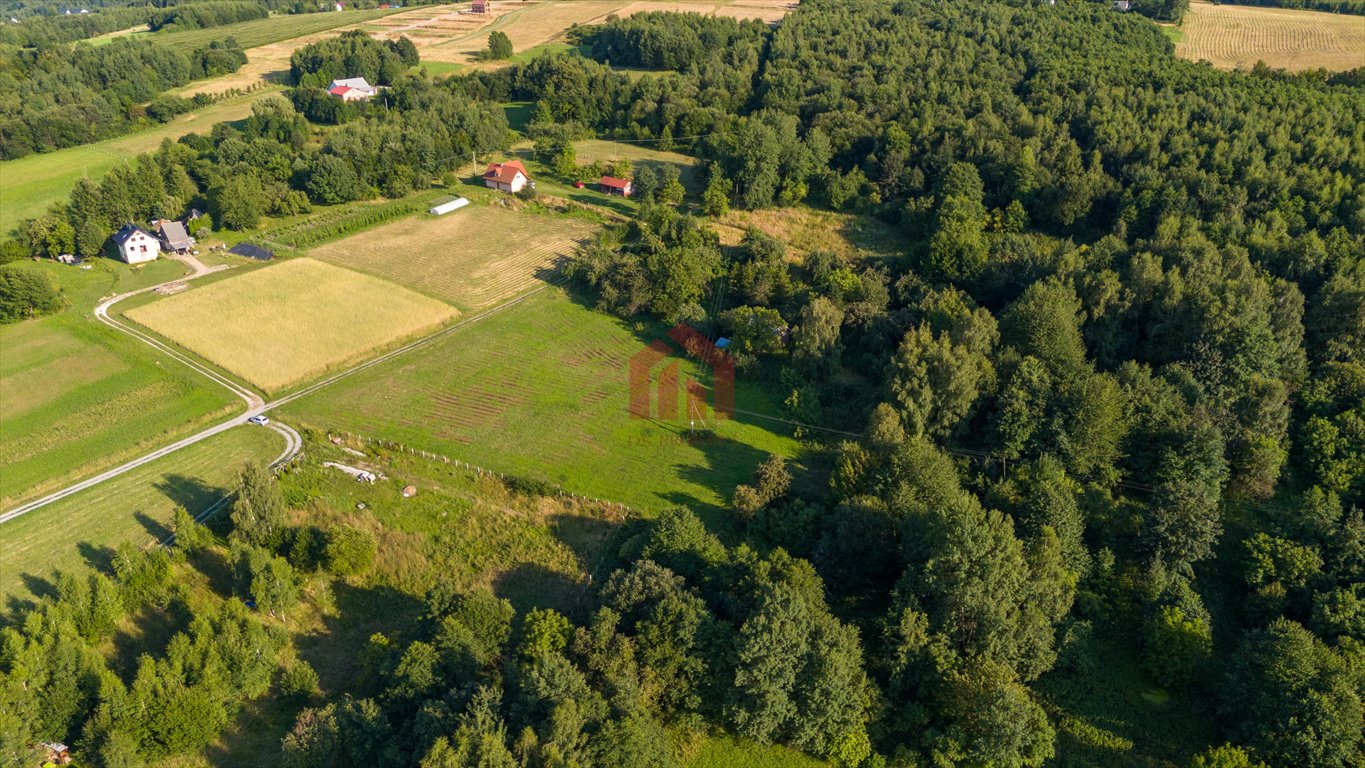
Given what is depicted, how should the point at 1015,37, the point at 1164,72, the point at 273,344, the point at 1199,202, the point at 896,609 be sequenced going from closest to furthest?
the point at 896,609, the point at 273,344, the point at 1199,202, the point at 1164,72, the point at 1015,37

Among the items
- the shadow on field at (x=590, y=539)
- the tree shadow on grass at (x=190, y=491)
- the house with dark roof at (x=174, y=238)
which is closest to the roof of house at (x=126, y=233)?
the house with dark roof at (x=174, y=238)

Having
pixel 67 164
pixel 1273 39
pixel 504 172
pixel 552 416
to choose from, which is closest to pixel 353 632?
pixel 552 416

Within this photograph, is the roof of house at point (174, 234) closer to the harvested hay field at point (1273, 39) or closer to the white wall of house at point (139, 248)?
the white wall of house at point (139, 248)

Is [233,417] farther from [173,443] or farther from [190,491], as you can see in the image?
[190,491]

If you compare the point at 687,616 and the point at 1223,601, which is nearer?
the point at 687,616

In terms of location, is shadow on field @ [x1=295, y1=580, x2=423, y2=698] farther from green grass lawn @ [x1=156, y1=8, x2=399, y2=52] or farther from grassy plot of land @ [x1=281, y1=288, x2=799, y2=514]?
green grass lawn @ [x1=156, y1=8, x2=399, y2=52]

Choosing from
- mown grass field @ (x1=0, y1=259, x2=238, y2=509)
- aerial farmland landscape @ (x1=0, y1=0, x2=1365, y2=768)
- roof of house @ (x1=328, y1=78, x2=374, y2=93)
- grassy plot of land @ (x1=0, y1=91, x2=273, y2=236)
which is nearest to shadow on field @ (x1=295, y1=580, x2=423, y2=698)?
aerial farmland landscape @ (x1=0, y1=0, x2=1365, y2=768)

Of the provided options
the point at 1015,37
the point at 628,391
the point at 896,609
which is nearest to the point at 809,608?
the point at 896,609

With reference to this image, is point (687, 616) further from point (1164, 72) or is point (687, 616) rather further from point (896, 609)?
point (1164, 72)
